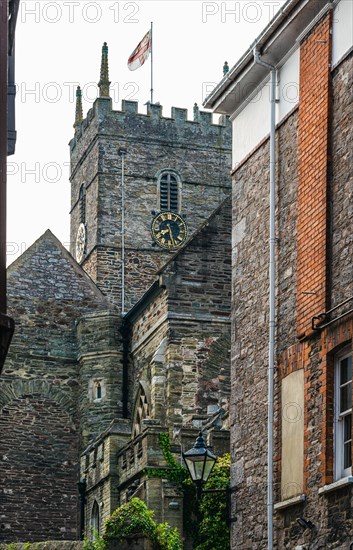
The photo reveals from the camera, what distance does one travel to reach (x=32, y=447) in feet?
152

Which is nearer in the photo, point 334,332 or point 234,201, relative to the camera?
point 334,332

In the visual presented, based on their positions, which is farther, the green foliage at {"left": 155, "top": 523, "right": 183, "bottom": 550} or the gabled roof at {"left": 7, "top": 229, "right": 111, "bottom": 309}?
the gabled roof at {"left": 7, "top": 229, "right": 111, "bottom": 309}

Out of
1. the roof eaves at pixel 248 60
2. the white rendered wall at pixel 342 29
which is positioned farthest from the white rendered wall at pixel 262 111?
the white rendered wall at pixel 342 29

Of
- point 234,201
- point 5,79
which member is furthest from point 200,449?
point 5,79

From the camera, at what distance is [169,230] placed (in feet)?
214

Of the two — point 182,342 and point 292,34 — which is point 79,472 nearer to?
point 182,342

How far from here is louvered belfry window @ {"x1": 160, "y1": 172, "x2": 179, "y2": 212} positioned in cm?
6594

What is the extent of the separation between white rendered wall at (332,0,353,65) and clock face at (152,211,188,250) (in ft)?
141

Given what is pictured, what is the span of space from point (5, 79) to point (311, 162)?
5843 millimetres

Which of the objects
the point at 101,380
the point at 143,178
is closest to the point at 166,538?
the point at 101,380

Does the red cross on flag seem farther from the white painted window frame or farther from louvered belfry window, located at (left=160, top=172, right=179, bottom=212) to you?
the white painted window frame

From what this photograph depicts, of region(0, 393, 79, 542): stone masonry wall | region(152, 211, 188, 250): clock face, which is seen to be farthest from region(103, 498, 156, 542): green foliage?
region(152, 211, 188, 250): clock face

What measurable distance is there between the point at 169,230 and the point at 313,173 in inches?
1703

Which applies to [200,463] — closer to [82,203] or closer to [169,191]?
[169,191]
